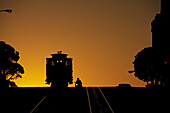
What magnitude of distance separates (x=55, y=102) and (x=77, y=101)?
1.95 m

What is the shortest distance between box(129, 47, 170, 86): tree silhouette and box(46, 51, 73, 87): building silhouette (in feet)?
102

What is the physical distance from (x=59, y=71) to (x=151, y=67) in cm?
4699

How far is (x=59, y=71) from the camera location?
69.1m

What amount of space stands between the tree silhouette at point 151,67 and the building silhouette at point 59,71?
31030 mm

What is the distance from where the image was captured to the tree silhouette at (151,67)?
101819 mm

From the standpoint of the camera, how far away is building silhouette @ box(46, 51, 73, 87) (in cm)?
6925

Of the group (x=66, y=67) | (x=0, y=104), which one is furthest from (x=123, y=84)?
(x=0, y=104)

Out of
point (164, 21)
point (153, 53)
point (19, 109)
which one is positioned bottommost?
point (19, 109)

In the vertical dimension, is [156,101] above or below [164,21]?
below

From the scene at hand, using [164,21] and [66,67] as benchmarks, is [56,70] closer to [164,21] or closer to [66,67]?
[66,67]

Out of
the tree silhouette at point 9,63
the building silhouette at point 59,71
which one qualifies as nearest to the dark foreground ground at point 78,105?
the building silhouette at point 59,71

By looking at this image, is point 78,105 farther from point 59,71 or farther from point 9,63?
point 9,63

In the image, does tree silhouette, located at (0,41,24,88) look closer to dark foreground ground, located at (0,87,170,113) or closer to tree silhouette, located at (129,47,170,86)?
tree silhouette, located at (129,47,170,86)

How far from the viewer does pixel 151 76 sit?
362 feet
